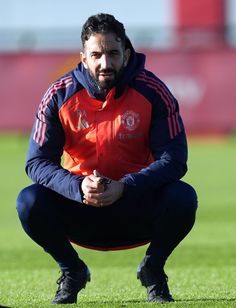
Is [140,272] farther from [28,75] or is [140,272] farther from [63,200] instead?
[28,75]

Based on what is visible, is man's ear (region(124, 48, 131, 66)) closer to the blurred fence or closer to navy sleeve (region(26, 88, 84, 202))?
navy sleeve (region(26, 88, 84, 202))

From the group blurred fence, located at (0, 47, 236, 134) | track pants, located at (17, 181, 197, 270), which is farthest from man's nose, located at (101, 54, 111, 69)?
blurred fence, located at (0, 47, 236, 134)

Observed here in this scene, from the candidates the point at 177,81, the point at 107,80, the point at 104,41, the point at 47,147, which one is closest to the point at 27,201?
the point at 47,147

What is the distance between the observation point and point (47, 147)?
785 centimetres

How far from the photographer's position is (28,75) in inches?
1206

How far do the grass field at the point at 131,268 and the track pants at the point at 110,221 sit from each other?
1.15 feet

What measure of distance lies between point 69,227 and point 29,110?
22.6 metres

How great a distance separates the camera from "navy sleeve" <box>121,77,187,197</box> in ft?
25.2

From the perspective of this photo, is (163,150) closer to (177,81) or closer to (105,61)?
(105,61)

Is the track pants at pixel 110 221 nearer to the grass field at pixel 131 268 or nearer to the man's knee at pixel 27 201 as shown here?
the man's knee at pixel 27 201

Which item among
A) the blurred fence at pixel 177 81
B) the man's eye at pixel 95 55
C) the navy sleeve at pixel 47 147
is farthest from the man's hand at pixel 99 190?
the blurred fence at pixel 177 81

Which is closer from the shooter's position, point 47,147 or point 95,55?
point 95,55

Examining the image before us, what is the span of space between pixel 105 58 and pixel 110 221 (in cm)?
105

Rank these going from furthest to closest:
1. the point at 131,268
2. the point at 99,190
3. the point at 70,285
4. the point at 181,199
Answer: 1. the point at 131,268
2. the point at 70,285
3. the point at 181,199
4. the point at 99,190
